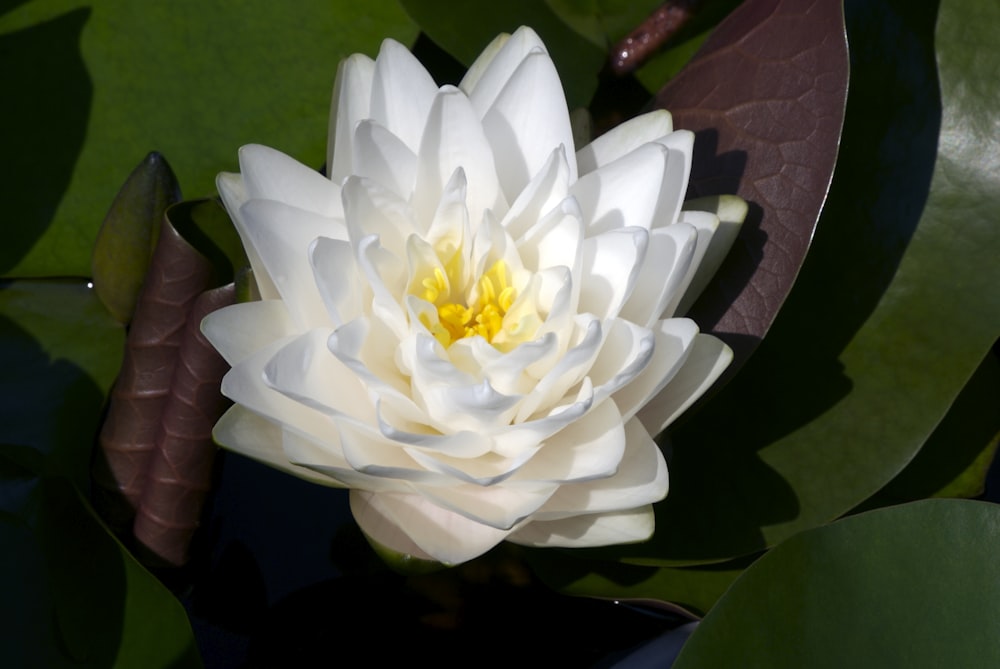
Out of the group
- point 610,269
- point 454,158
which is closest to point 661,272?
point 610,269

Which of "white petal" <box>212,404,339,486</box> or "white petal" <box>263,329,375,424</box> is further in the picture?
"white petal" <box>212,404,339,486</box>

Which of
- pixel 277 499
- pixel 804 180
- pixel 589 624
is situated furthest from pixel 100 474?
pixel 804 180

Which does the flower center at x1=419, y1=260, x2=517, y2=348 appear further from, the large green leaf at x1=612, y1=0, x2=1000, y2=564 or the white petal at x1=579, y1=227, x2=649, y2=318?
the large green leaf at x1=612, y1=0, x2=1000, y2=564

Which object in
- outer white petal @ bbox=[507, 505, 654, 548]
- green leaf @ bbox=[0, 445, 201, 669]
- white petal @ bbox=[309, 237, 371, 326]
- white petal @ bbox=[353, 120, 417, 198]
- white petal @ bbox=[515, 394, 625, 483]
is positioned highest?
white petal @ bbox=[353, 120, 417, 198]

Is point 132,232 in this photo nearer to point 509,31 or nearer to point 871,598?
point 509,31

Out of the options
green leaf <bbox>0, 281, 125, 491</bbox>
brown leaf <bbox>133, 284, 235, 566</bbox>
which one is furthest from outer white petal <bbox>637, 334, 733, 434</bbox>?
green leaf <bbox>0, 281, 125, 491</bbox>

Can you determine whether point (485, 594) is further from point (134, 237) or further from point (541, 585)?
point (134, 237)

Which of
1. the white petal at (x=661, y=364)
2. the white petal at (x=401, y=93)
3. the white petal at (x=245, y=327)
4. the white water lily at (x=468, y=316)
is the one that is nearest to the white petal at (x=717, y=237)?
the white water lily at (x=468, y=316)
